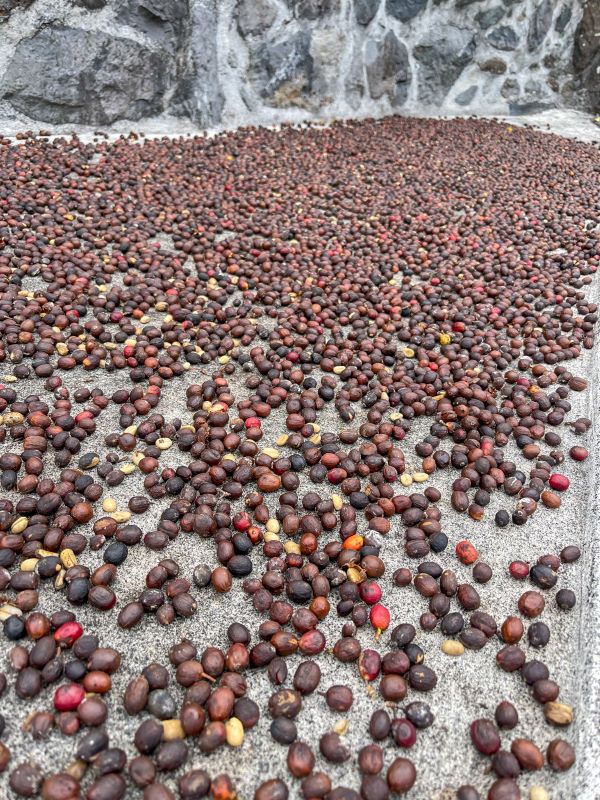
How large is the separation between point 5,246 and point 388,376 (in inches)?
91.7

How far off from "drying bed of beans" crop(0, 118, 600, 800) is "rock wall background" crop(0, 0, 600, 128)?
56.6 inches

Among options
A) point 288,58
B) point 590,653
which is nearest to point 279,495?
point 590,653

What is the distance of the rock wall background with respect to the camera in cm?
452

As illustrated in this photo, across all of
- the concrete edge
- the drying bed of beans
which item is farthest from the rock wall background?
the concrete edge

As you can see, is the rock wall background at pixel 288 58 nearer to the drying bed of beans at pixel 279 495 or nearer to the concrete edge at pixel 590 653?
the drying bed of beans at pixel 279 495

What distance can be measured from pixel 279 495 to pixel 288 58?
5.41m

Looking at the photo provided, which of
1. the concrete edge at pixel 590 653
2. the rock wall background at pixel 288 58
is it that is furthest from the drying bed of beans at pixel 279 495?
the rock wall background at pixel 288 58

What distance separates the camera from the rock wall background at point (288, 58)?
452cm

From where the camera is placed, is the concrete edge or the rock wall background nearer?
the concrete edge

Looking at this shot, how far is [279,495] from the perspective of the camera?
1874mm

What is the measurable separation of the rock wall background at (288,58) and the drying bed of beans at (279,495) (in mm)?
1437

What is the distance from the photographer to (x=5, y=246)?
3.10 metres

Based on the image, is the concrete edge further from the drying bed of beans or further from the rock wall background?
the rock wall background

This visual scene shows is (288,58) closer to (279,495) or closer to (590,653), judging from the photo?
(279,495)
